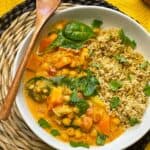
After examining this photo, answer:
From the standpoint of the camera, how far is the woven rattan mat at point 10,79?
83.4 inches

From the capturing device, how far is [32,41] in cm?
207

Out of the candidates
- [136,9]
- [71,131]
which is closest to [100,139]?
[71,131]

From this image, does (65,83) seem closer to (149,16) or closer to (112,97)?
(112,97)

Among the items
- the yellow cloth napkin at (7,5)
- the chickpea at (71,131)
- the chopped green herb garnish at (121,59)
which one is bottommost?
the chickpea at (71,131)

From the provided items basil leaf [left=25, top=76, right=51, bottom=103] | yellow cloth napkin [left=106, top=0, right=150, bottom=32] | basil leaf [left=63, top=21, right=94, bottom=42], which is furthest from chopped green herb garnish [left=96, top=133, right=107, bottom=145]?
yellow cloth napkin [left=106, top=0, right=150, bottom=32]

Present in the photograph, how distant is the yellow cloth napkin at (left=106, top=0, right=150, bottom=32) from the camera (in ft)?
7.71

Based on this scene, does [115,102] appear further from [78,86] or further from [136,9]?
[136,9]

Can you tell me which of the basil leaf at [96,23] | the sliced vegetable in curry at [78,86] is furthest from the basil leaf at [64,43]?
the basil leaf at [96,23]

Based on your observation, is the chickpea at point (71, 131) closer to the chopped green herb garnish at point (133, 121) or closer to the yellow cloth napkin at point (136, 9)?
the chopped green herb garnish at point (133, 121)

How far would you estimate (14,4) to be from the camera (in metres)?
2.29

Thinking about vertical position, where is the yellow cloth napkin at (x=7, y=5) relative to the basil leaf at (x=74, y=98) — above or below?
above

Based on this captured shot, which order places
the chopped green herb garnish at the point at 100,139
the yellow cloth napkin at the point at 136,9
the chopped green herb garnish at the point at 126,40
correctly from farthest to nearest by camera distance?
1. the yellow cloth napkin at the point at 136,9
2. the chopped green herb garnish at the point at 126,40
3. the chopped green herb garnish at the point at 100,139

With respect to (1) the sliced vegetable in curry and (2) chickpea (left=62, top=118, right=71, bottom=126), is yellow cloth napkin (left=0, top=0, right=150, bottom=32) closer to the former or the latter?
(1) the sliced vegetable in curry

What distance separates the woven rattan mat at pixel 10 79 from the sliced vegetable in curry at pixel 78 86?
75 millimetres
